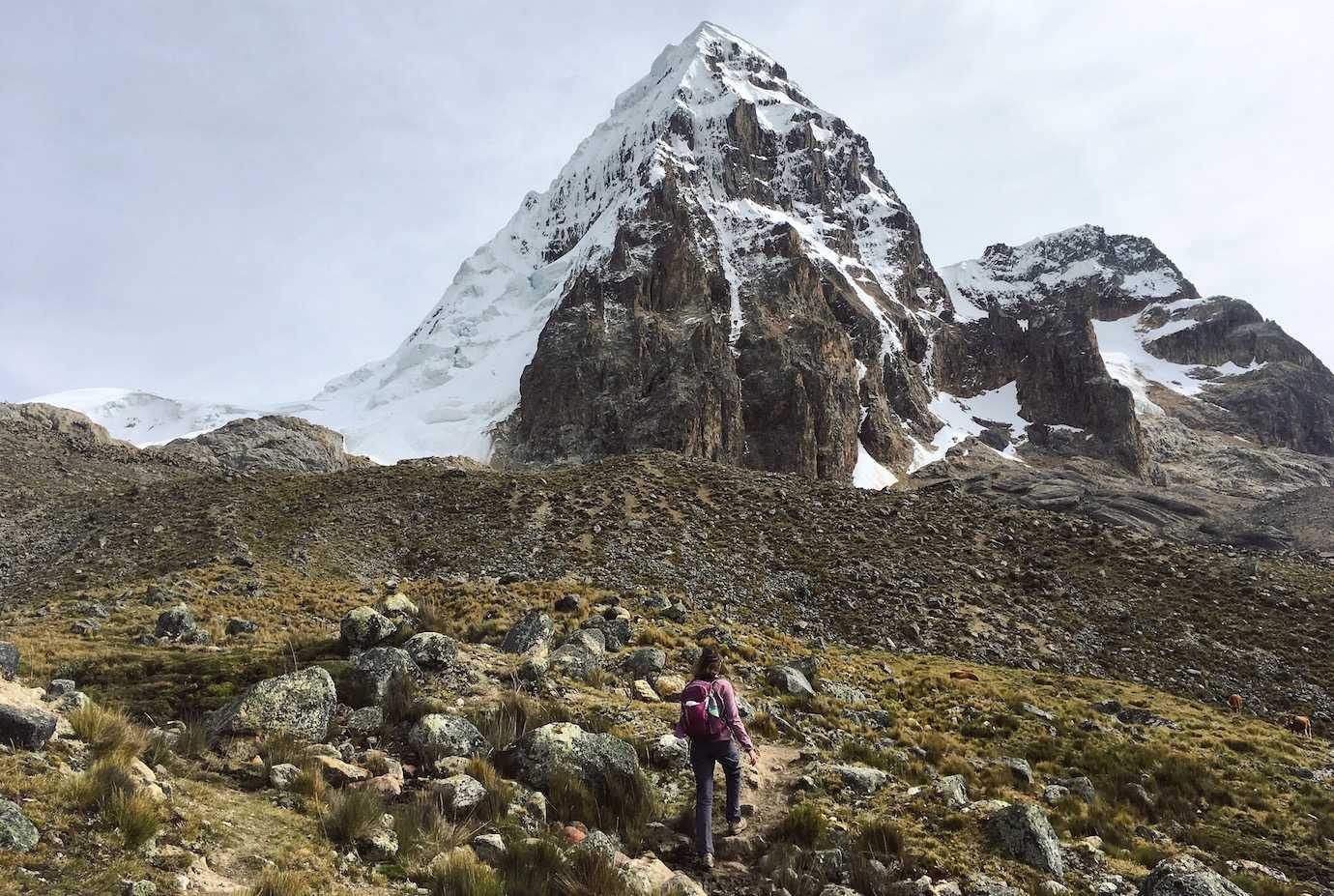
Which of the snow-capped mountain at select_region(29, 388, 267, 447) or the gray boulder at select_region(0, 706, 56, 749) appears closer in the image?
the gray boulder at select_region(0, 706, 56, 749)

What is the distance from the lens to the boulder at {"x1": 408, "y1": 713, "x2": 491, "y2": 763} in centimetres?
900

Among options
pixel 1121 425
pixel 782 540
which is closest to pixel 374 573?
pixel 782 540

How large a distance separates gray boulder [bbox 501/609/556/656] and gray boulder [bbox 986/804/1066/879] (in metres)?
8.56

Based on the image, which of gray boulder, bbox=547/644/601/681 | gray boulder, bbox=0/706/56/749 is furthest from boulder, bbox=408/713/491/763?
gray boulder, bbox=0/706/56/749

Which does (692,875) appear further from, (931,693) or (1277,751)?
(1277,751)

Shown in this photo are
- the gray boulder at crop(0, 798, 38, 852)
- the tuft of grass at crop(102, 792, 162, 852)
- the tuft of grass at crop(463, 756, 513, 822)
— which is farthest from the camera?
the tuft of grass at crop(463, 756, 513, 822)

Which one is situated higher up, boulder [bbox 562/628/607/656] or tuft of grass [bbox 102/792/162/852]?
boulder [bbox 562/628/607/656]

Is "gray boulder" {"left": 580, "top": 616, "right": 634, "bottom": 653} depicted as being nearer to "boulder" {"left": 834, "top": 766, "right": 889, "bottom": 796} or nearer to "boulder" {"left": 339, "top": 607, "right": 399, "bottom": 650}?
"boulder" {"left": 339, "top": 607, "right": 399, "bottom": 650}

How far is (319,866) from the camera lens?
241 inches

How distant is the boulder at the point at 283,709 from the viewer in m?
8.90

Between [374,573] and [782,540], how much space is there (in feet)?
62.7

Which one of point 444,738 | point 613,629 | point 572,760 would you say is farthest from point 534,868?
point 613,629

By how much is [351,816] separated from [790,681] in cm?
956

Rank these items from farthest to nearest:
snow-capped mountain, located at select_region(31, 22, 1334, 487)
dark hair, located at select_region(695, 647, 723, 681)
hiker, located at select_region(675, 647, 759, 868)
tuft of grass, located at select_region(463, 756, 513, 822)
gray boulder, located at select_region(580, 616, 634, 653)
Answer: snow-capped mountain, located at select_region(31, 22, 1334, 487), gray boulder, located at select_region(580, 616, 634, 653), dark hair, located at select_region(695, 647, 723, 681), hiker, located at select_region(675, 647, 759, 868), tuft of grass, located at select_region(463, 756, 513, 822)
